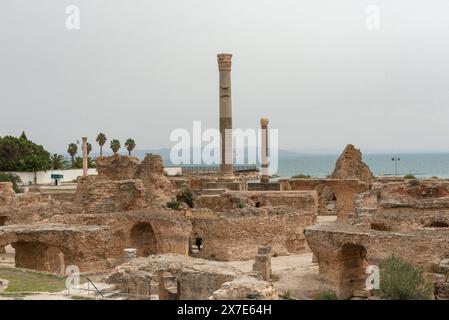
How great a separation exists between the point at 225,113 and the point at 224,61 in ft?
12.1

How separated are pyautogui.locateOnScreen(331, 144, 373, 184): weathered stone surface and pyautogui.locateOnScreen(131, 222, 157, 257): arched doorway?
2149cm

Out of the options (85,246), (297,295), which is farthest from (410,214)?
(85,246)

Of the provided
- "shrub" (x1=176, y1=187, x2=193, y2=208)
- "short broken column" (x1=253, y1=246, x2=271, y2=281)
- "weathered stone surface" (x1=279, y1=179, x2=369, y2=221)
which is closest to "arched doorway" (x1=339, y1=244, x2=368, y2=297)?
"short broken column" (x1=253, y1=246, x2=271, y2=281)

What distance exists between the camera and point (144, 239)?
3111 cm

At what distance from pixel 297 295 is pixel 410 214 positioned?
217 inches

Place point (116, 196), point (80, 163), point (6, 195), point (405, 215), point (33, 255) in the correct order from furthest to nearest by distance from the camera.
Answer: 1. point (80, 163)
2. point (6, 195)
3. point (116, 196)
4. point (33, 255)
5. point (405, 215)

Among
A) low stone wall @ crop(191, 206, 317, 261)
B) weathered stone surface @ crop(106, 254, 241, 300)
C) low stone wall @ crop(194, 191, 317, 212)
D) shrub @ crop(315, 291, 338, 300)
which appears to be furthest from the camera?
low stone wall @ crop(194, 191, 317, 212)

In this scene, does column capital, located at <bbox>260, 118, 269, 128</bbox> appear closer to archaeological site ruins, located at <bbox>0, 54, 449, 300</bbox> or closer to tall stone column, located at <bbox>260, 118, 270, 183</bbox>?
tall stone column, located at <bbox>260, 118, 270, 183</bbox>

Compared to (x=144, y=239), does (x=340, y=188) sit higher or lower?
higher

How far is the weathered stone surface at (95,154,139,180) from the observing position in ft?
115

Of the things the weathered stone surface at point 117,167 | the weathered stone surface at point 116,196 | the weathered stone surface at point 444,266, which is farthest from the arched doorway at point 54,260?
the weathered stone surface at point 444,266

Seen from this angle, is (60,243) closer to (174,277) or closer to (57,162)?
(174,277)

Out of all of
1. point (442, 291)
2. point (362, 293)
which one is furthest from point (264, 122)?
point (442, 291)

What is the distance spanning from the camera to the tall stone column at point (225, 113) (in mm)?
46938
